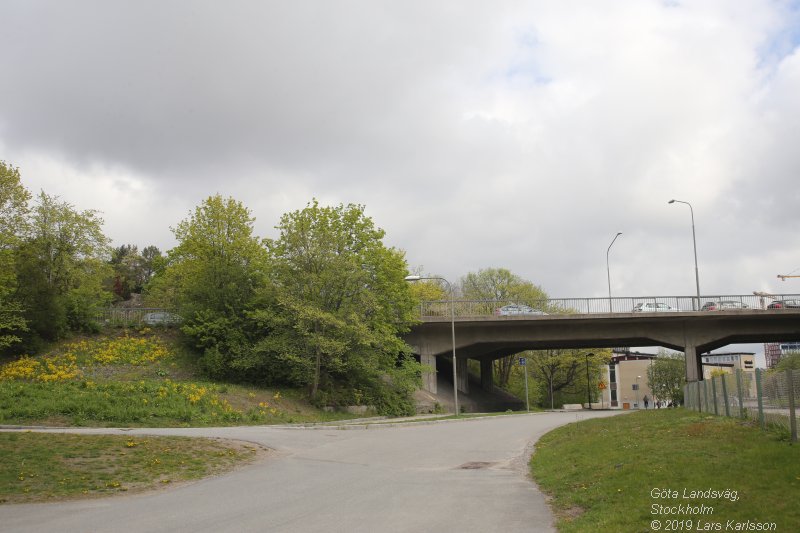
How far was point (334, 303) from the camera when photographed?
117 feet

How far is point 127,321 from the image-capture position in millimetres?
42094

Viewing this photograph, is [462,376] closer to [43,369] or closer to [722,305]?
[722,305]

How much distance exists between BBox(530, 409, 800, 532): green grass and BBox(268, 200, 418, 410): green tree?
18.4m

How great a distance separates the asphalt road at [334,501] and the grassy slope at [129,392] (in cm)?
916

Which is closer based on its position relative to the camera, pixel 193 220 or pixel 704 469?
pixel 704 469

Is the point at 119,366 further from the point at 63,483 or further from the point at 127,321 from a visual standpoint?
the point at 63,483

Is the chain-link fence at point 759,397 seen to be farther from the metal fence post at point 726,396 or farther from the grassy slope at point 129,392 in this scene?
the grassy slope at point 129,392

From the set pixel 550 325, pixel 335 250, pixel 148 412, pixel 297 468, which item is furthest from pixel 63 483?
pixel 550 325

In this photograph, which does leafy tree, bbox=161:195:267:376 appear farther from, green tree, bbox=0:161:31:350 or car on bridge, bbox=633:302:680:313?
car on bridge, bbox=633:302:680:313

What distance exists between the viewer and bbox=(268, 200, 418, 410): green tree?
33.7 meters

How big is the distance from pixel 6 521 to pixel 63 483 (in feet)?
8.06

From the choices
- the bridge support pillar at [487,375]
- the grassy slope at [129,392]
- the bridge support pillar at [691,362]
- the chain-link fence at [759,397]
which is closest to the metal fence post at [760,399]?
the chain-link fence at [759,397]

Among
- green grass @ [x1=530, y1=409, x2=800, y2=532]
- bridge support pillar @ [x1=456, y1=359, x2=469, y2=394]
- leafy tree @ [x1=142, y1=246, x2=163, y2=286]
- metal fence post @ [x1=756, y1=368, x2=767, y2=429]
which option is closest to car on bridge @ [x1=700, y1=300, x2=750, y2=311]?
bridge support pillar @ [x1=456, y1=359, x2=469, y2=394]

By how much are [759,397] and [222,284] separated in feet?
96.5
